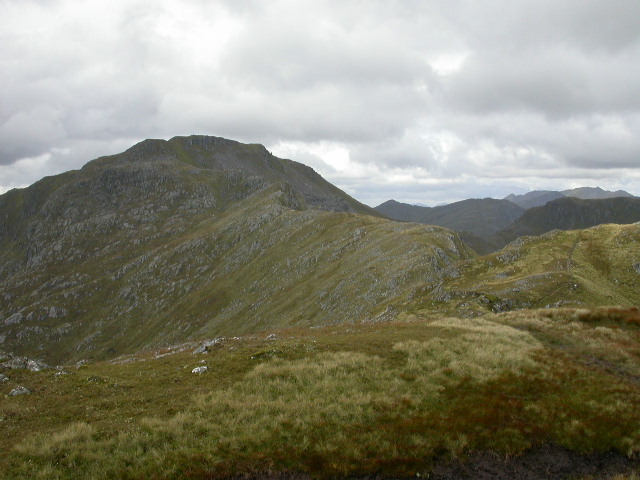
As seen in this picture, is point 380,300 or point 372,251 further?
point 372,251

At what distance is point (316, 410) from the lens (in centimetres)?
1802

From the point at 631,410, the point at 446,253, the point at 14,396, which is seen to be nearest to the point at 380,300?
the point at 446,253

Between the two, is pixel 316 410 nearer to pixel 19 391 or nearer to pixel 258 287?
pixel 19 391

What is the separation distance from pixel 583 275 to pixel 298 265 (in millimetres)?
93237

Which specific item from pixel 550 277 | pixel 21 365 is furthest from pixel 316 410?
pixel 550 277

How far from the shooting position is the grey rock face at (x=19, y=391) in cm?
1950

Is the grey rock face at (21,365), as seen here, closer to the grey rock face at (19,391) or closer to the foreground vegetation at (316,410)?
the foreground vegetation at (316,410)

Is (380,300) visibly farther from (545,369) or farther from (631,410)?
(631,410)

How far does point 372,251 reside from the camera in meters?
122

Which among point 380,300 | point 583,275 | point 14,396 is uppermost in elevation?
point 14,396

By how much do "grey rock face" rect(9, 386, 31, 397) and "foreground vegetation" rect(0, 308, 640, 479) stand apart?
1.84 feet

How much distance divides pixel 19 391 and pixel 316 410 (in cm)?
1524

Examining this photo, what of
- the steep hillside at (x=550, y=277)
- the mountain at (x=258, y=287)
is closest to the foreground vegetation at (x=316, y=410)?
the steep hillside at (x=550, y=277)

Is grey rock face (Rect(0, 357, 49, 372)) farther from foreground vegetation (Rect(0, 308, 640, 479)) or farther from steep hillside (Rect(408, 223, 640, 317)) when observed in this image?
steep hillside (Rect(408, 223, 640, 317))
